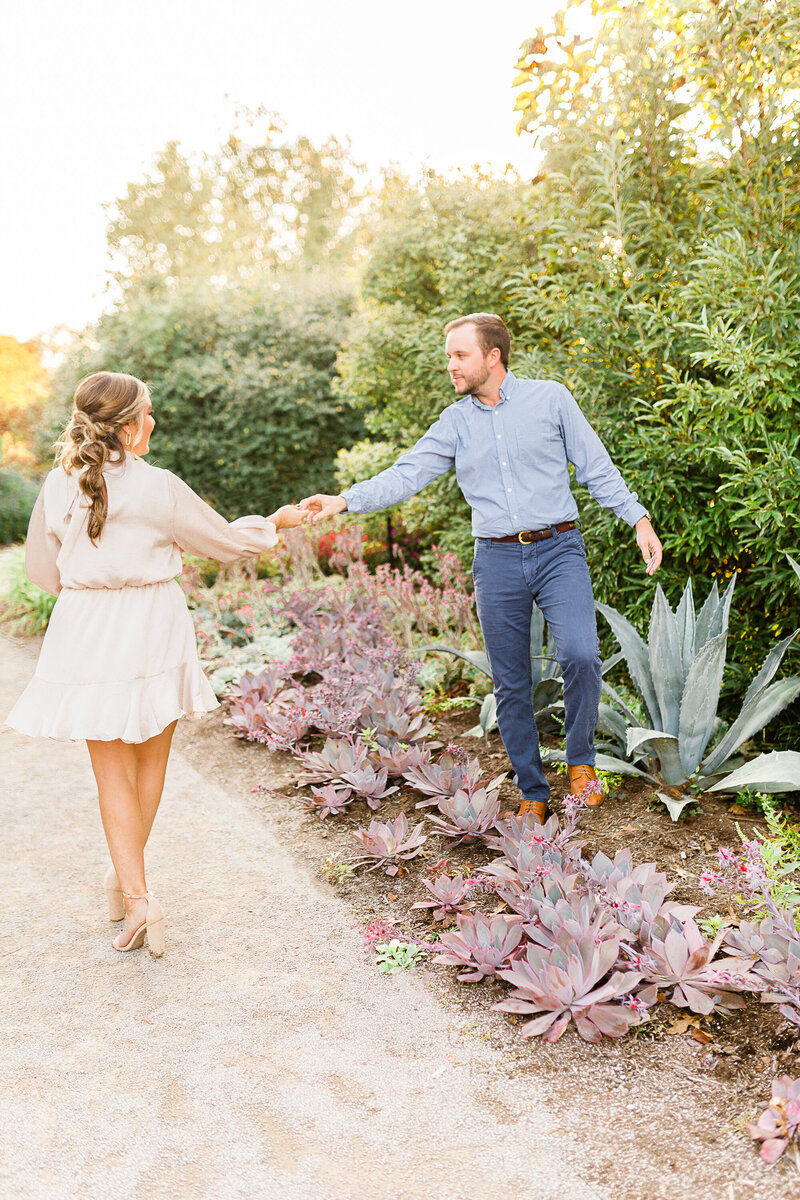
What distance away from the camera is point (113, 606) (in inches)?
111

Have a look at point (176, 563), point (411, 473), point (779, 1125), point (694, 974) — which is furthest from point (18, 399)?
point (779, 1125)

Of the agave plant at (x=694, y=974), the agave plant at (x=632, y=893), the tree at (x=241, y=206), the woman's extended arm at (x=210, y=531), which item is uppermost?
the tree at (x=241, y=206)

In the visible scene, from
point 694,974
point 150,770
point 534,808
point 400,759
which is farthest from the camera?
point 400,759

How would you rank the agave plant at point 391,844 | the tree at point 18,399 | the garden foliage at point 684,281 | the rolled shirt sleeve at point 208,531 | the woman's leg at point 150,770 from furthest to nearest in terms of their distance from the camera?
Answer: the tree at point 18,399 → the garden foliage at point 684,281 → the agave plant at point 391,844 → the woman's leg at point 150,770 → the rolled shirt sleeve at point 208,531

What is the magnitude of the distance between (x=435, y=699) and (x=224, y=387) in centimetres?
662

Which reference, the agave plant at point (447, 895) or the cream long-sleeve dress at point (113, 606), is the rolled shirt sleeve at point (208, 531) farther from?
the agave plant at point (447, 895)

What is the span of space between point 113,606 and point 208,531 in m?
0.39

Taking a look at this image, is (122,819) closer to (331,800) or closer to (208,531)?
(208,531)

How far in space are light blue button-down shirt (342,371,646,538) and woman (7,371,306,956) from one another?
99 centimetres

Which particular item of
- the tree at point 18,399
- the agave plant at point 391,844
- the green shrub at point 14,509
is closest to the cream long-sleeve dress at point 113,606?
the agave plant at point 391,844

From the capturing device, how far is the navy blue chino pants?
11.1ft

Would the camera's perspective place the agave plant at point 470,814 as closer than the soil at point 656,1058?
No

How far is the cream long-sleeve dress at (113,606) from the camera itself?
9.07ft

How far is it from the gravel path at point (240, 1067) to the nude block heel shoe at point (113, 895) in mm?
64
